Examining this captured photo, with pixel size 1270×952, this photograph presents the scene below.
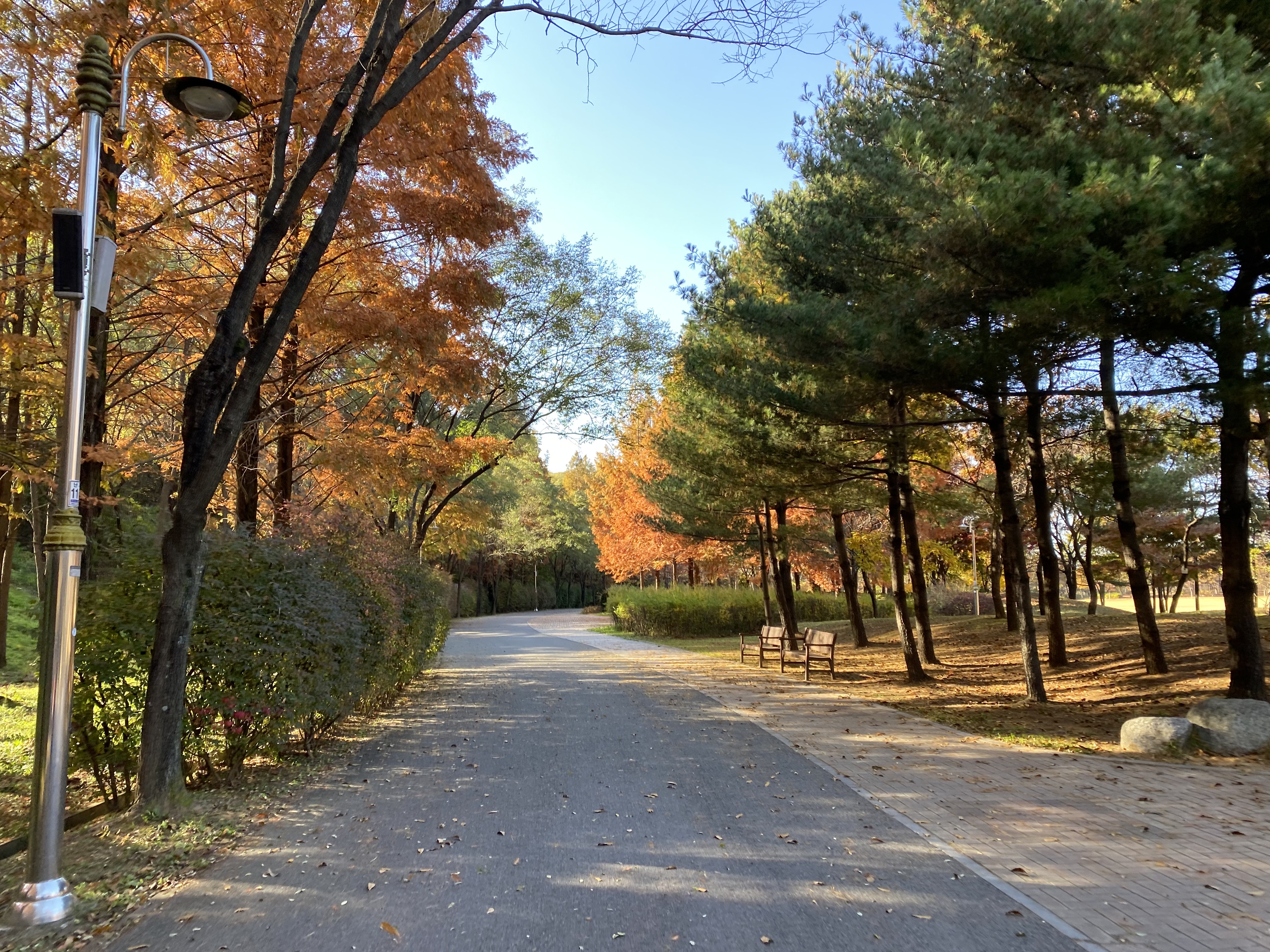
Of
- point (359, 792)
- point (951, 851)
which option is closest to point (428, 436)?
point (359, 792)

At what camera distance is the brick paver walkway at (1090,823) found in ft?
12.5

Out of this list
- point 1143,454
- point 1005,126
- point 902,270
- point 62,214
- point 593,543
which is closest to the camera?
point 62,214

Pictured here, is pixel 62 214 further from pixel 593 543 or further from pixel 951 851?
pixel 593 543

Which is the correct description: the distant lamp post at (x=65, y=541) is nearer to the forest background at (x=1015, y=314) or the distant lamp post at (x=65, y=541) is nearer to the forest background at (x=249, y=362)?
the forest background at (x=249, y=362)

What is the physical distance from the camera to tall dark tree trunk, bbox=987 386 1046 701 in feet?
34.5

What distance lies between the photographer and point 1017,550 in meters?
10.8

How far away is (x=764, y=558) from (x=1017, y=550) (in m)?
11.7

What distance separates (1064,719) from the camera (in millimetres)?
9570

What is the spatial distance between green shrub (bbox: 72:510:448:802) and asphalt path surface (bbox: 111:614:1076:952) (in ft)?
2.43

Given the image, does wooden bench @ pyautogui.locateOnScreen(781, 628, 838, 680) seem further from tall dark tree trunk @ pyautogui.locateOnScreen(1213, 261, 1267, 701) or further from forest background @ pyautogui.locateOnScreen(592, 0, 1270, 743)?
tall dark tree trunk @ pyautogui.locateOnScreen(1213, 261, 1267, 701)

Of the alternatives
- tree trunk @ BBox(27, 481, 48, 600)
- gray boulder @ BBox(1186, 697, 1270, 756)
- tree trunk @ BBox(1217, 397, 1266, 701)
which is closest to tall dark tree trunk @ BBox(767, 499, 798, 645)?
tree trunk @ BBox(1217, 397, 1266, 701)

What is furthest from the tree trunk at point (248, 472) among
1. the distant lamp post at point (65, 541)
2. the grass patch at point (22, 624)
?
the distant lamp post at point (65, 541)

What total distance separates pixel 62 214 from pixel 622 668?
13.7m

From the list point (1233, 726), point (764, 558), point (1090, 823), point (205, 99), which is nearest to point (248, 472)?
point (205, 99)
